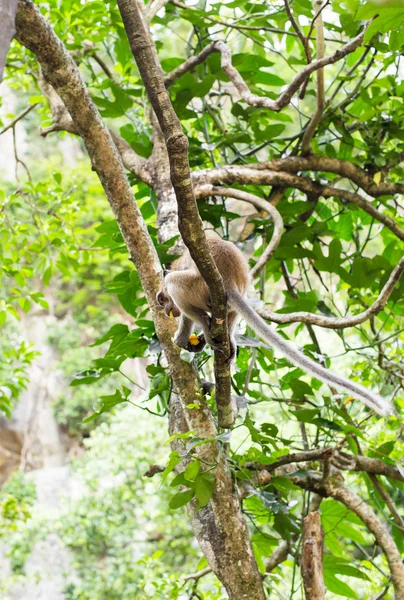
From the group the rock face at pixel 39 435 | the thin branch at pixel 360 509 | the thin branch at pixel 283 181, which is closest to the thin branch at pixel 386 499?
the thin branch at pixel 360 509

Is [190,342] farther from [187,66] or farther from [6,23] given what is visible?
[6,23]

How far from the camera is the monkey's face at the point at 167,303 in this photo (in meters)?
1.96

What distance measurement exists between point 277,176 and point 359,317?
2.76 feet

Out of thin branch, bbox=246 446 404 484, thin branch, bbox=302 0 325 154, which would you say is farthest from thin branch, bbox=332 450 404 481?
thin branch, bbox=302 0 325 154

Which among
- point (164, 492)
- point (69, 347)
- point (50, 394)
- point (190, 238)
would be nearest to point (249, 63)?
point (190, 238)

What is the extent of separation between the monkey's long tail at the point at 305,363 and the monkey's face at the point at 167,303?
0.19 meters

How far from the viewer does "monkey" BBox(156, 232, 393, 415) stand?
6.16 ft

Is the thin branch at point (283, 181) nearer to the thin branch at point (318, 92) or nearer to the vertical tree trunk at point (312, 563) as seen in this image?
the thin branch at point (318, 92)

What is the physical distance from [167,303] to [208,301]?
5.0 inches

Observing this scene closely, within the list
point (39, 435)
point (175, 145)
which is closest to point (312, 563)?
point (175, 145)

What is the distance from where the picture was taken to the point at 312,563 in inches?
76.2

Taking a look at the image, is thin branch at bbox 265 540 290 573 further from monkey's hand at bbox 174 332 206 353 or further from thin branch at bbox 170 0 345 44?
thin branch at bbox 170 0 345 44

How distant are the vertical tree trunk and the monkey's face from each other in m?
0.77

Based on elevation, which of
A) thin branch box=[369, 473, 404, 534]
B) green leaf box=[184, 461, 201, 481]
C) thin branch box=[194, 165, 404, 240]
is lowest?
green leaf box=[184, 461, 201, 481]
